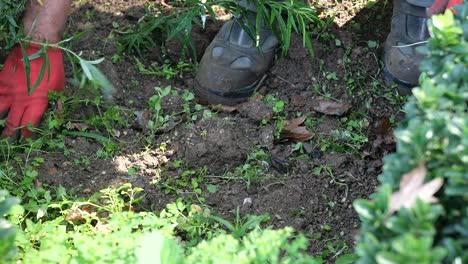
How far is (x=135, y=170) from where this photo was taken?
2.66 m

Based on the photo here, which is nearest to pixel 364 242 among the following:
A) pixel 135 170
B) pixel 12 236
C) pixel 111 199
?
pixel 12 236

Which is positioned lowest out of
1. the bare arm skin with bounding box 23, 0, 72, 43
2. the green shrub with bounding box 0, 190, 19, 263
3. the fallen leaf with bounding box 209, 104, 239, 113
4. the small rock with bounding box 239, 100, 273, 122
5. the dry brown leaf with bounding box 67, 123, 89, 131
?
the fallen leaf with bounding box 209, 104, 239, 113

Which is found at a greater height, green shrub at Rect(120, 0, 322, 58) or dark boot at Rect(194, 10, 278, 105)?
green shrub at Rect(120, 0, 322, 58)

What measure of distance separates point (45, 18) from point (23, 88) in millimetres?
285

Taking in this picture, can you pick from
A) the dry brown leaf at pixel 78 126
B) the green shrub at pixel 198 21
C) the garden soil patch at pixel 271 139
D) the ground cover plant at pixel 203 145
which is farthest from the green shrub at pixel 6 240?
the green shrub at pixel 198 21

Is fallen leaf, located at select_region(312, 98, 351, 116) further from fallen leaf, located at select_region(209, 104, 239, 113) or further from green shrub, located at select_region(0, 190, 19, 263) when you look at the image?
green shrub, located at select_region(0, 190, 19, 263)

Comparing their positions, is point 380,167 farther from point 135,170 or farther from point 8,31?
point 8,31

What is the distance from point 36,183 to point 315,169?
0.99 metres

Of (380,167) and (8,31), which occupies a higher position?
(8,31)

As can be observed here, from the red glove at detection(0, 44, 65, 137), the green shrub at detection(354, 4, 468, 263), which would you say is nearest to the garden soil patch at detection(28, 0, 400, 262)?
the red glove at detection(0, 44, 65, 137)

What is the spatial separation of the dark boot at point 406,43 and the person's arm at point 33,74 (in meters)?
1.31

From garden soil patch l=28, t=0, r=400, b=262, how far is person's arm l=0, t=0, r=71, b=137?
131 mm

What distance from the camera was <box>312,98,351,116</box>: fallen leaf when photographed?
2.87m

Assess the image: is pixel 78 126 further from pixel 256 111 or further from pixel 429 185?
pixel 429 185
